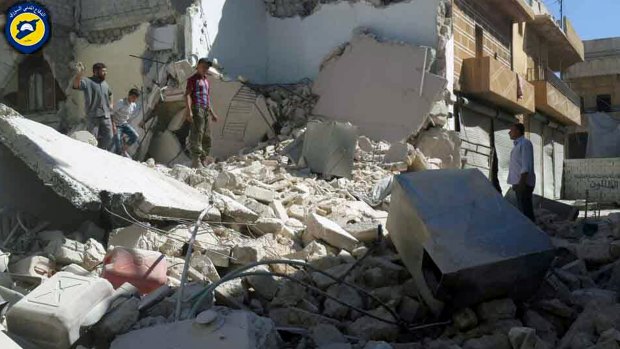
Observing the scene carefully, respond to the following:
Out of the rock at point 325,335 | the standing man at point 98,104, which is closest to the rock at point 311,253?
the rock at point 325,335

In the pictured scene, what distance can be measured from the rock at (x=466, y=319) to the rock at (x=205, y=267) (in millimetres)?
1613

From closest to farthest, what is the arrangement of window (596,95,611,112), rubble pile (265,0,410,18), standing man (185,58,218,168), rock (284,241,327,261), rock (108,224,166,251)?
rock (108,224,166,251), rock (284,241,327,261), standing man (185,58,218,168), rubble pile (265,0,410,18), window (596,95,611,112)

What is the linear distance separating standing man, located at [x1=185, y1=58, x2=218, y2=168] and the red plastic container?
3996mm

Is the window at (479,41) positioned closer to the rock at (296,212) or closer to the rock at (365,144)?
the rock at (365,144)

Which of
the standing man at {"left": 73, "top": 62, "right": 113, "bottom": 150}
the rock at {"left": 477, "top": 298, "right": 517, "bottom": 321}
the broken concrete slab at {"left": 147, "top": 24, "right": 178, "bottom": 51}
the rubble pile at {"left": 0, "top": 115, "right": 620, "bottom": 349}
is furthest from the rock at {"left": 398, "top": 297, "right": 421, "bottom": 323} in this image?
the broken concrete slab at {"left": 147, "top": 24, "right": 178, "bottom": 51}

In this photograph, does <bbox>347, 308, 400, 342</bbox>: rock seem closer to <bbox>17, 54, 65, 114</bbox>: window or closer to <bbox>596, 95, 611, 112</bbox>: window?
<bbox>17, 54, 65, 114</bbox>: window

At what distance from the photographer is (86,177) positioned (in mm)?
4109

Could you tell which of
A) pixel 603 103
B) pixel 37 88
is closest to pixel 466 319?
pixel 37 88

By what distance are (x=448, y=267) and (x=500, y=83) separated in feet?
33.6

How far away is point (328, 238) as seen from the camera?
4.63 meters

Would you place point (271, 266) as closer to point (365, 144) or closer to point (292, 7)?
point (365, 144)

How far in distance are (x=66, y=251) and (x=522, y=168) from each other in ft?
15.9

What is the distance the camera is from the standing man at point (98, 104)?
21.8ft

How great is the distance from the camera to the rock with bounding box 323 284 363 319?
3.53 meters
